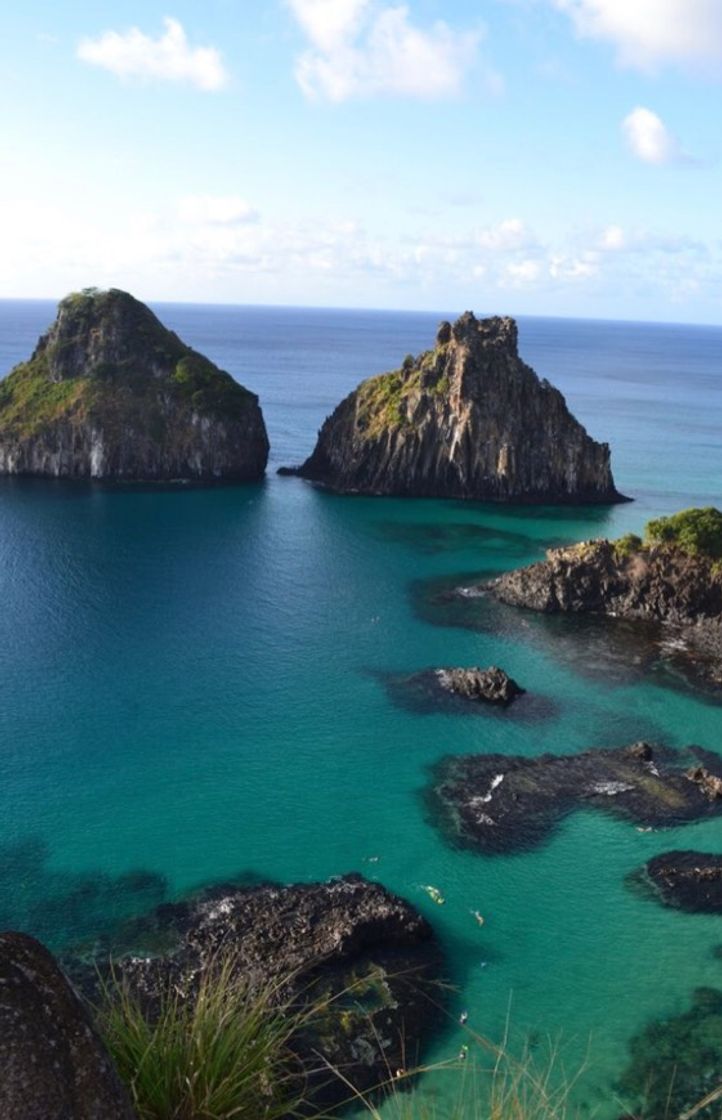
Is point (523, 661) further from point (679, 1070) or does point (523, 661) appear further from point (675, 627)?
point (679, 1070)

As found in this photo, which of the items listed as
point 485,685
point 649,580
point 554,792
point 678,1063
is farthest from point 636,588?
point 678,1063

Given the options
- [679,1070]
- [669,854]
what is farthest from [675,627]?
[679,1070]

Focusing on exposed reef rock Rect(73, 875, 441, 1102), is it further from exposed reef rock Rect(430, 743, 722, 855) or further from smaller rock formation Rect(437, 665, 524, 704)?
smaller rock formation Rect(437, 665, 524, 704)

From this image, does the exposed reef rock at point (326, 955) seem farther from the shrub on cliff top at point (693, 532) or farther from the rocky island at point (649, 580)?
the shrub on cliff top at point (693, 532)

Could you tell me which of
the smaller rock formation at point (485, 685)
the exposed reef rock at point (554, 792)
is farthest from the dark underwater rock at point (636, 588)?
the exposed reef rock at point (554, 792)

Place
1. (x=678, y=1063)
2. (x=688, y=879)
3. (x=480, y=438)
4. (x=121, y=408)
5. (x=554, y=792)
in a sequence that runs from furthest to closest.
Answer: (x=121, y=408)
(x=480, y=438)
(x=554, y=792)
(x=688, y=879)
(x=678, y=1063)

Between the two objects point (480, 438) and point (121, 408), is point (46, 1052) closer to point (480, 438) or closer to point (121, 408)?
point (480, 438)

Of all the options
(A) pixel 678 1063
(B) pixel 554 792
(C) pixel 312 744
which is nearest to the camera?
(A) pixel 678 1063

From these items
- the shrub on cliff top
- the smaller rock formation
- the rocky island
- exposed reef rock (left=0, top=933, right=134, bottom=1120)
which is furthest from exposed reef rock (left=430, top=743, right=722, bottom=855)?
exposed reef rock (left=0, top=933, right=134, bottom=1120)
